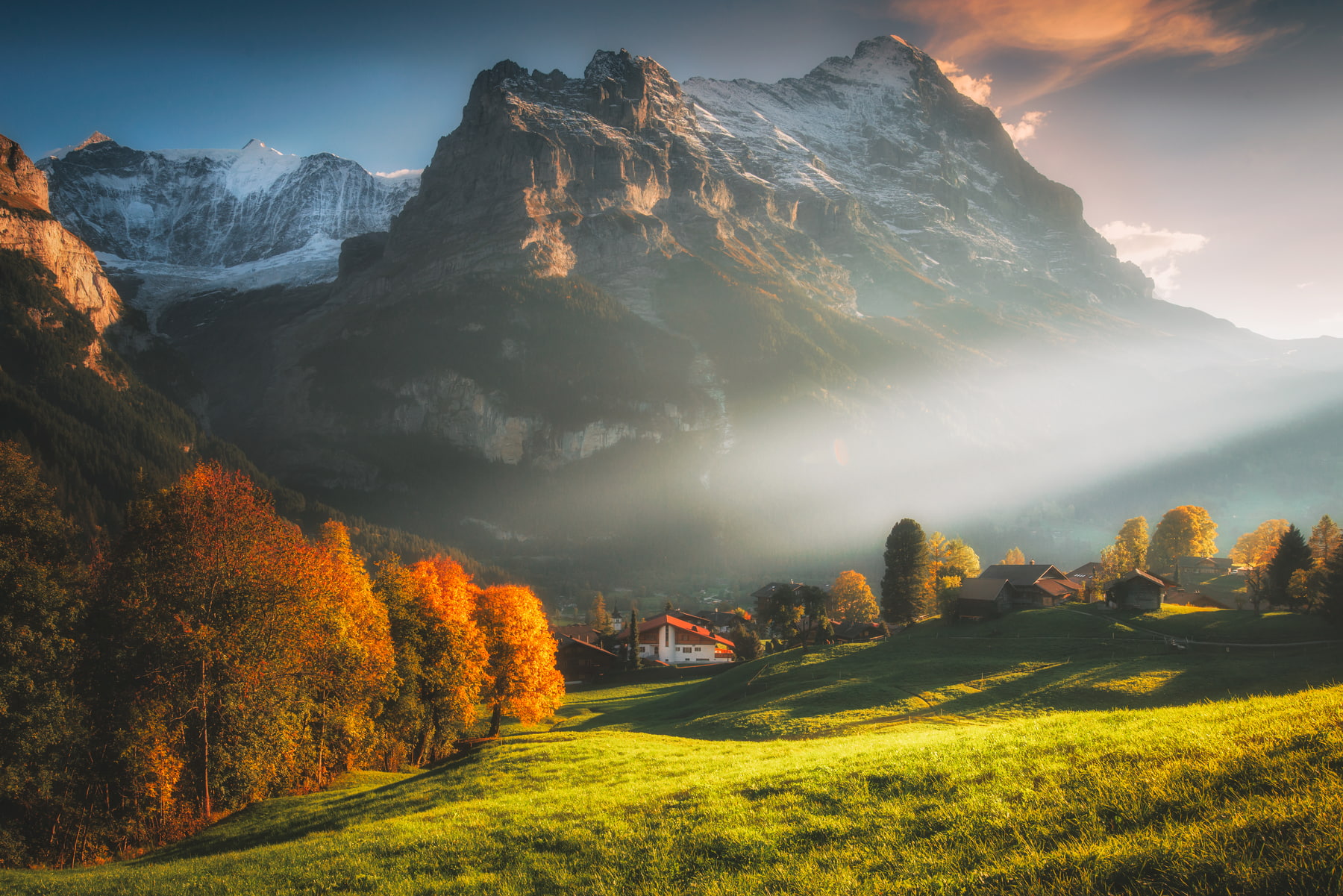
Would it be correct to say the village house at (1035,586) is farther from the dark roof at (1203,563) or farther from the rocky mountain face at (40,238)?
the rocky mountain face at (40,238)

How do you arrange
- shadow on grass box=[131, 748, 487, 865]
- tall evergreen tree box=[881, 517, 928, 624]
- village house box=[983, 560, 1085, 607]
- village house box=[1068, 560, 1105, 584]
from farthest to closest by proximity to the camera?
village house box=[1068, 560, 1105, 584], tall evergreen tree box=[881, 517, 928, 624], village house box=[983, 560, 1085, 607], shadow on grass box=[131, 748, 487, 865]

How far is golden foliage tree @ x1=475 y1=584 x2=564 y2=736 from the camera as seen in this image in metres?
41.1

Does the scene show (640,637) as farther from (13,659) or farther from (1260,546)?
(1260,546)

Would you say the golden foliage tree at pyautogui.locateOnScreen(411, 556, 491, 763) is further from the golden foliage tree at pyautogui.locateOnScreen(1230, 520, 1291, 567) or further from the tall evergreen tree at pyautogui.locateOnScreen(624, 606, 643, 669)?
the golden foliage tree at pyautogui.locateOnScreen(1230, 520, 1291, 567)

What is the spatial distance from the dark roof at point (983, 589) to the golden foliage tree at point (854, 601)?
33.7 metres

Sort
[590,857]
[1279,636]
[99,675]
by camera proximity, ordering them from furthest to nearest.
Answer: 1. [1279,636]
2. [99,675]
3. [590,857]

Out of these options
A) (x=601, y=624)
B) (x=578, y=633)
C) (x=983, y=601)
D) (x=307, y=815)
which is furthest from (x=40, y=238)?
(x=983, y=601)

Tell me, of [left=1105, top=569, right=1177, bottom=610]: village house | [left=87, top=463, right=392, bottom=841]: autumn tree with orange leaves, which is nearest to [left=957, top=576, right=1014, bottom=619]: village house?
[left=1105, top=569, right=1177, bottom=610]: village house

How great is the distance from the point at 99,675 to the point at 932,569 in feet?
301

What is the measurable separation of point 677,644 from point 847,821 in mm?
102424

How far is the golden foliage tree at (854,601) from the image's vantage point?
356 ft

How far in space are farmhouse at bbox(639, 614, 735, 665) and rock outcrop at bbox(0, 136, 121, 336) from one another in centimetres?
16611

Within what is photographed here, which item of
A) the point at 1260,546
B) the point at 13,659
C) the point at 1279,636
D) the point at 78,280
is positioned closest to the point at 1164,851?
the point at 13,659

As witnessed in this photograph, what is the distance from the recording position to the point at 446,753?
38.8m
